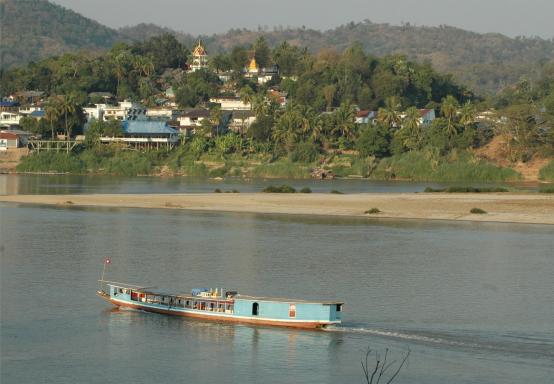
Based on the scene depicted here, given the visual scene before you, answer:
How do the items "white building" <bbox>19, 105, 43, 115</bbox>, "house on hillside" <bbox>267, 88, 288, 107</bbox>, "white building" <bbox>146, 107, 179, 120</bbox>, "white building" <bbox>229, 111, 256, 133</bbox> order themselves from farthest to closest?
"white building" <bbox>19, 105, 43, 115</bbox>
"house on hillside" <bbox>267, 88, 288, 107</bbox>
"white building" <bbox>146, 107, 179, 120</bbox>
"white building" <bbox>229, 111, 256, 133</bbox>

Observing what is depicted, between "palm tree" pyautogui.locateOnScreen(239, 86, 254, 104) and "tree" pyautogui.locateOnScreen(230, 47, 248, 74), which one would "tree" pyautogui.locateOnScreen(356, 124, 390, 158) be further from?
"tree" pyautogui.locateOnScreen(230, 47, 248, 74)

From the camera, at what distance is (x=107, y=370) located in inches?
1320

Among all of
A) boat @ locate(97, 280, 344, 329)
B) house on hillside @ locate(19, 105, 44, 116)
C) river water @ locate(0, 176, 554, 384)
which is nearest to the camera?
river water @ locate(0, 176, 554, 384)

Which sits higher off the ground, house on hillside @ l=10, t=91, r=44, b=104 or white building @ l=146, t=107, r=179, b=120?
house on hillside @ l=10, t=91, r=44, b=104


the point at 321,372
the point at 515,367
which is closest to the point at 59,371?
the point at 321,372

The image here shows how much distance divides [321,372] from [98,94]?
13617cm

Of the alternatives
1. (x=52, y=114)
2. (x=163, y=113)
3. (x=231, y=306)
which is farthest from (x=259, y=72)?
(x=231, y=306)

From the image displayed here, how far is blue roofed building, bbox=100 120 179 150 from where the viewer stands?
14325 centimetres

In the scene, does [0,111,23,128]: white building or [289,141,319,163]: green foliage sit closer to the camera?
[289,141,319,163]: green foliage

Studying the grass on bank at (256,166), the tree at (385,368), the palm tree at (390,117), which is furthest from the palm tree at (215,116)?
the tree at (385,368)

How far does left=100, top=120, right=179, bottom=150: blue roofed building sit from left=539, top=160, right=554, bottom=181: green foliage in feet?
168

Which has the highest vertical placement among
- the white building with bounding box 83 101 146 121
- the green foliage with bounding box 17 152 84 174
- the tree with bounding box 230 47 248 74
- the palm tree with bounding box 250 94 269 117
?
the tree with bounding box 230 47 248 74

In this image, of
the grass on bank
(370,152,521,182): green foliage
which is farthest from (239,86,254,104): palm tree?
(370,152,521,182): green foliage

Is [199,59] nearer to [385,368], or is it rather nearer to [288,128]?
[288,128]
